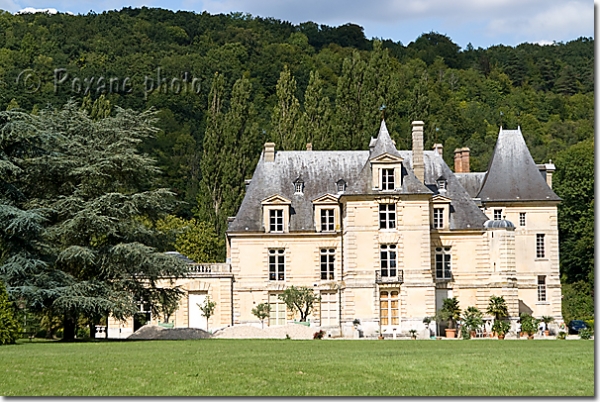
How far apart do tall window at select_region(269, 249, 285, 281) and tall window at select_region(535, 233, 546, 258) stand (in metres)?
11.7

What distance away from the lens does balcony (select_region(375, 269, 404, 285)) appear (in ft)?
137

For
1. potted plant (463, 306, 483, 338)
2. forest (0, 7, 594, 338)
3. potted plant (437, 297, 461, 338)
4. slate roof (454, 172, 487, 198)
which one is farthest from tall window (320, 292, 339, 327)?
forest (0, 7, 594, 338)

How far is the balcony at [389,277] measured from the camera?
41.9 metres

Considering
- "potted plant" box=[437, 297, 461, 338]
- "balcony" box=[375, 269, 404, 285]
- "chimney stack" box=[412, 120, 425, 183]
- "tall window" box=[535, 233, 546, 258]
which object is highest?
"chimney stack" box=[412, 120, 425, 183]

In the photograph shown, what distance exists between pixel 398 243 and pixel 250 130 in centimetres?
1675

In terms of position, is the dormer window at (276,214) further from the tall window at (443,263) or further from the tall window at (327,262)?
the tall window at (443,263)

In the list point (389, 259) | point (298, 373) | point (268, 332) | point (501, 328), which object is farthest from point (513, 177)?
point (298, 373)

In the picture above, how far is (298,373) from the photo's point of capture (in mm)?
18203

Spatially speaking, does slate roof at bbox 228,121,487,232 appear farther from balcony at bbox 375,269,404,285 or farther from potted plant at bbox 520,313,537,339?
potted plant at bbox 520,313,537,339

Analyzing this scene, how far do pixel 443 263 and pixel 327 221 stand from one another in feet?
17.8

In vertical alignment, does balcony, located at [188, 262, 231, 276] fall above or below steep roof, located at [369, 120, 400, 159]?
below

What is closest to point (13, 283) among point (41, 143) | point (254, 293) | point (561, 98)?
point (41, 143)

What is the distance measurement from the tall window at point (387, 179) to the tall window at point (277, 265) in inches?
218

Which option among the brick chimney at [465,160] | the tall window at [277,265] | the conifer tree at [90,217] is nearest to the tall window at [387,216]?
the tall window at [277,265]
